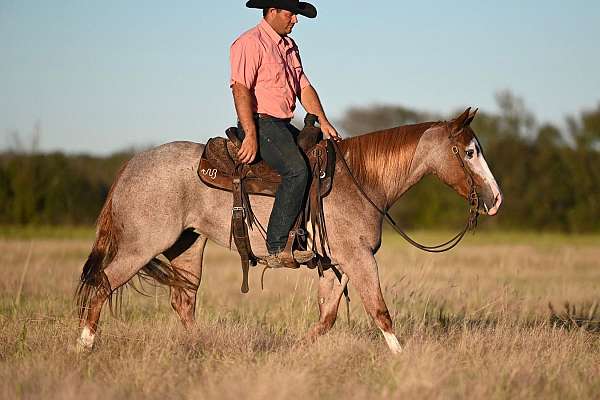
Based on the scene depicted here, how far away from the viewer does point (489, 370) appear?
5.89m

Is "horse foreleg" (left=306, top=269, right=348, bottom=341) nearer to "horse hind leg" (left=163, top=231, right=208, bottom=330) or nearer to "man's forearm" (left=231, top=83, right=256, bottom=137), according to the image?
"horse hind leg" (left=163, top=231, right=208, bottom=330)

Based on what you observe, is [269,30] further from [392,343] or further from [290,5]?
[392,343]

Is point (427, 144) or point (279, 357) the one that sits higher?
point (427, 144)

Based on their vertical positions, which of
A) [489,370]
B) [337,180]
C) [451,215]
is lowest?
[451,215]

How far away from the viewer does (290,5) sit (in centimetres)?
733

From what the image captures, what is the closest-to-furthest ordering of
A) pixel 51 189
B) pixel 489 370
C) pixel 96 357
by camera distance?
pixel 489 370
pixel 96 357
pixel 51 189

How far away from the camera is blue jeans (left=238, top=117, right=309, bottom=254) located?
23.0 feet

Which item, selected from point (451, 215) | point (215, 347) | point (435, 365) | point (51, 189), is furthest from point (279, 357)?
point (451, 215)

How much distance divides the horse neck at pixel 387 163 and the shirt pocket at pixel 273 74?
0.83 metres

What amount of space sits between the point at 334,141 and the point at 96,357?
273 cm

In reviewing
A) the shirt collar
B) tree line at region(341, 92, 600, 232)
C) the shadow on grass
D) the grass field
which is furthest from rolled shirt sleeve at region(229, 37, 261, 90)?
tree line at region(341, 92, 600, 232)

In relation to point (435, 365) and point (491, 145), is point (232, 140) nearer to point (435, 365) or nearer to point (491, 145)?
point (435, 365)

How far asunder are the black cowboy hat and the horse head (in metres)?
1.55

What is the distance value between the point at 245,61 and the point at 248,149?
753 mm
